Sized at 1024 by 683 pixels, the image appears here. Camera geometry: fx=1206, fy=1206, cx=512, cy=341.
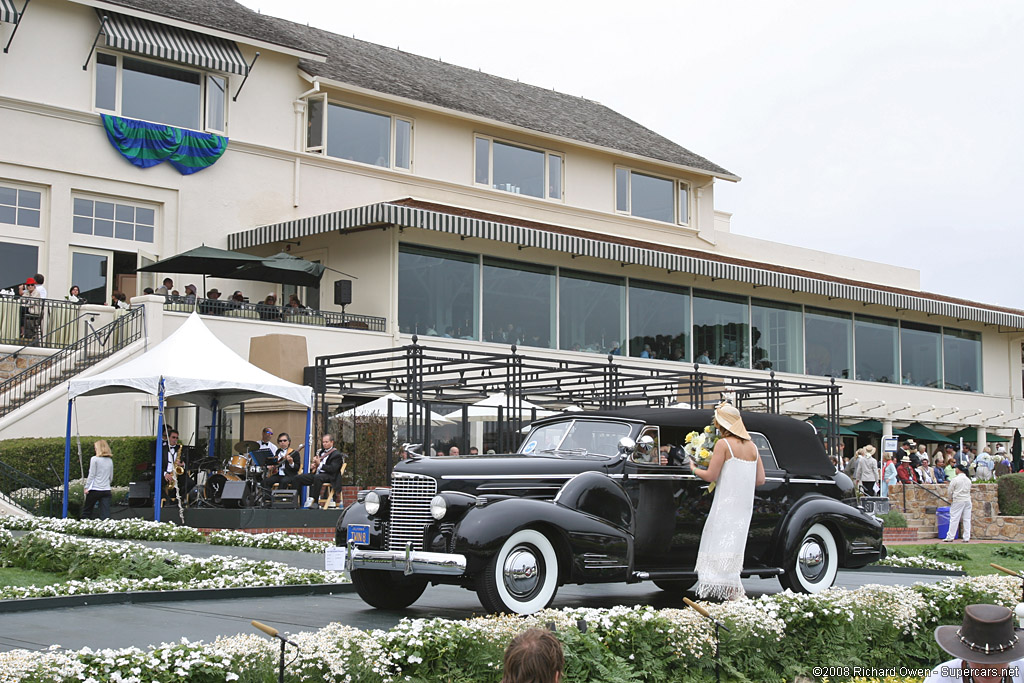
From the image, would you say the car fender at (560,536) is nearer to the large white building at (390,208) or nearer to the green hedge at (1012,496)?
the large white building at (390,208)

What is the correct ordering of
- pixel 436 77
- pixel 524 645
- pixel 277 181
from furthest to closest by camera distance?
pixel 436 77, pixel 277 181, pixel 524 645

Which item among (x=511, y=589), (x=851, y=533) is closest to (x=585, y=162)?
(x=851, y=533)

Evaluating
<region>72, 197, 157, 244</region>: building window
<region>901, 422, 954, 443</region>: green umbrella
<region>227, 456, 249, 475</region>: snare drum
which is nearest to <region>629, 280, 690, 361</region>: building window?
<region>901, 422, 954, 443</region>: green umbrella

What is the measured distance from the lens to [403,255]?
32.1 metres

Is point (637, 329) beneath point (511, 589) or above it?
above

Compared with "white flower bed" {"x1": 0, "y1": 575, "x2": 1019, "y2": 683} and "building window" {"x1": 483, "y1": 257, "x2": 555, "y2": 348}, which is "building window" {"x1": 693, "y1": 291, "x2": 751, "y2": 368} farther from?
"white flower bed" {"x1": 0, "y1": 575, "x2": 1019, "y2": 683}

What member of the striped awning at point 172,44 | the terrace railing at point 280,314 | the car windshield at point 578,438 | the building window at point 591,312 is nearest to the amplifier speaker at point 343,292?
the terrace railing at point 280,314

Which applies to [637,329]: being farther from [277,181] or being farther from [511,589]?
[511,589]

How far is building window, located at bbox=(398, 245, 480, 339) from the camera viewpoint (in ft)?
105

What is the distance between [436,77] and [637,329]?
1093cm

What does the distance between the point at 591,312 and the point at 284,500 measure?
17495 millimetres

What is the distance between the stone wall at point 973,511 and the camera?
2973 cm

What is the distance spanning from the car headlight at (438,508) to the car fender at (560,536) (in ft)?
0.85

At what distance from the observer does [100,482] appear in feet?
65.9
